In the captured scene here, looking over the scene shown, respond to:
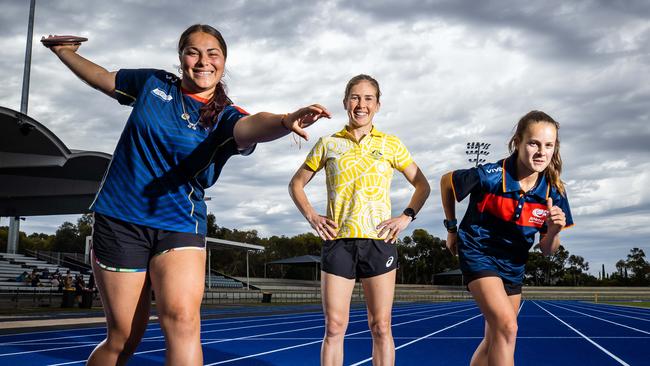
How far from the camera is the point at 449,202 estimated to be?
4.34m

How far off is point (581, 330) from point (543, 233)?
8157 millimetres

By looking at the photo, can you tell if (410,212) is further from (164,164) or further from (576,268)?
(576,268)

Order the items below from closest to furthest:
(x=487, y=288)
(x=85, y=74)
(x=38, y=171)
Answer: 1. (x=85, y=74)
2. (x=487, y=288)
3. (x=38, y=171)

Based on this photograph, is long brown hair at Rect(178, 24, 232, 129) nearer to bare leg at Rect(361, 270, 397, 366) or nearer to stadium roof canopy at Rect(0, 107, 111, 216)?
bare leg at Rect(361, 270, 397, 366)

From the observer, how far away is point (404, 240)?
77.5m

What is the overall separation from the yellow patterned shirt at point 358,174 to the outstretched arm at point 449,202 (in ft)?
1.02

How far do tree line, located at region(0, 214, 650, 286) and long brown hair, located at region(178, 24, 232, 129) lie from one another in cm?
6608

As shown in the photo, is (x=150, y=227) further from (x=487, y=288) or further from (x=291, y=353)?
(x=291, y=353)

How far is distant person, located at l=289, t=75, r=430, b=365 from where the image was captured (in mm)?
4125

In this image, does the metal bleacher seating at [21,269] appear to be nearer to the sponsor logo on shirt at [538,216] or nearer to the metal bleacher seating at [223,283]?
the metal bleacher seating at [223,283]

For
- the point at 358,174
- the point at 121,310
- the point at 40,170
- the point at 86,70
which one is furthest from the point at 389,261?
the point at 40,170

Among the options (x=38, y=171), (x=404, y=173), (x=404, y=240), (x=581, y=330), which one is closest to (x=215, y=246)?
(x=38, y=171)

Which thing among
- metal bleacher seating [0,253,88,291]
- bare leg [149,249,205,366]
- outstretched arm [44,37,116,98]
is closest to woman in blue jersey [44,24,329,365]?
bare leg [149,249,205,366]

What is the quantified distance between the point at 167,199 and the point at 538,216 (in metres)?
2.44
